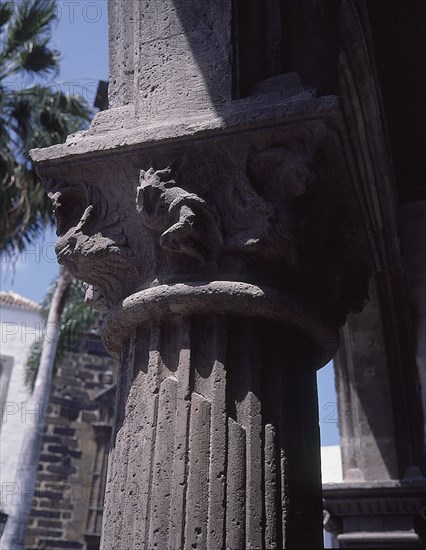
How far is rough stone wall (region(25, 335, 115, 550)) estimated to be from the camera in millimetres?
12742

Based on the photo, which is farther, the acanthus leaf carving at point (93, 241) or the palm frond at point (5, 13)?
the palm frond at point (5, 13)

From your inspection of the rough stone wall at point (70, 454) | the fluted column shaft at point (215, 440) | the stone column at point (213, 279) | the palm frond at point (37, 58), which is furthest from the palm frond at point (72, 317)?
the fluted column shaft at point (215, 440)

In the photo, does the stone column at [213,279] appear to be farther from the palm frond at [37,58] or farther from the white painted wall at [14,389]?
the white painted wall at [14,389]

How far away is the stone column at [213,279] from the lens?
5.46ft

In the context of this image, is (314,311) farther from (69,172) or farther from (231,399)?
(69,172)

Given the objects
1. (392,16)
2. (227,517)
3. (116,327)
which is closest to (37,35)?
(392,16)

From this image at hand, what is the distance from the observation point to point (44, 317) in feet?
39.8

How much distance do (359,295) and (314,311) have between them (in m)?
0.36

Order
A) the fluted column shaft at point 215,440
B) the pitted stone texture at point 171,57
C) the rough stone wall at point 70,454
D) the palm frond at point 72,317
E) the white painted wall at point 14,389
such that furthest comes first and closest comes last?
the white painted wall at point 14,389, the rough stone wall at point 70,454, the palm frond at point 72,317, the pitted stone texture at point 171,57, the fluted column shaft at point 215,440

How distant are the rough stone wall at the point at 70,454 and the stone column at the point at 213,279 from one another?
38.6 feet

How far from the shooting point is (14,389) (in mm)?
15523

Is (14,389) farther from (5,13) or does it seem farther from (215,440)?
(215,440)

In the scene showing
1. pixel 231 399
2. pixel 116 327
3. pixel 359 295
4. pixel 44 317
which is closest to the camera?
pixel 231 399

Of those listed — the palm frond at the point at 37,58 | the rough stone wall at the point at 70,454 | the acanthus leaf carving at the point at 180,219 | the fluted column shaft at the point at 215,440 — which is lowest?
the fluted column shaft at the point at 215,440
